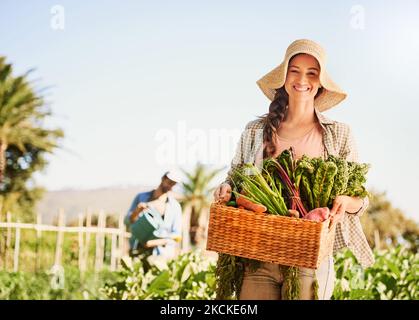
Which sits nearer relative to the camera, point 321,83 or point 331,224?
point 331,224

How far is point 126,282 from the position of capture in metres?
4.19

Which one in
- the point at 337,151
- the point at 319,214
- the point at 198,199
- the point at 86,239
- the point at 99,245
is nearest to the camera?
the point at 319,214

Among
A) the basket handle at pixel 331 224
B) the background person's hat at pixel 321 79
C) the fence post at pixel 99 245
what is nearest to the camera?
the basket handle at pixel 331 224

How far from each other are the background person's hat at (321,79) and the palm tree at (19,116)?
12.6m

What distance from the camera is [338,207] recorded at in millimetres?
2424

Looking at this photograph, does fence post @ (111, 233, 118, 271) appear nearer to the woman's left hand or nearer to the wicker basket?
the wicker basket

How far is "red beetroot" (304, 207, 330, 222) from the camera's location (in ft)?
7.72

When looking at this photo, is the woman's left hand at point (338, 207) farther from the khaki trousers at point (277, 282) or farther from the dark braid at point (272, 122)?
the dark braid at point (272, 122)

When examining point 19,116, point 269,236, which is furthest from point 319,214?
point 19,116

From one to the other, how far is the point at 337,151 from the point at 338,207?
28 cm

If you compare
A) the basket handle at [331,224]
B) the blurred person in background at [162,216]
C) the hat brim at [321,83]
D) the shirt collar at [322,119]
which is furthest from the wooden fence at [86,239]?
the basket handle at [331,224]

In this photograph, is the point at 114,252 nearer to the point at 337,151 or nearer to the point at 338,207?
the point at 337,151

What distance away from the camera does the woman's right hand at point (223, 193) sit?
8.34ft
